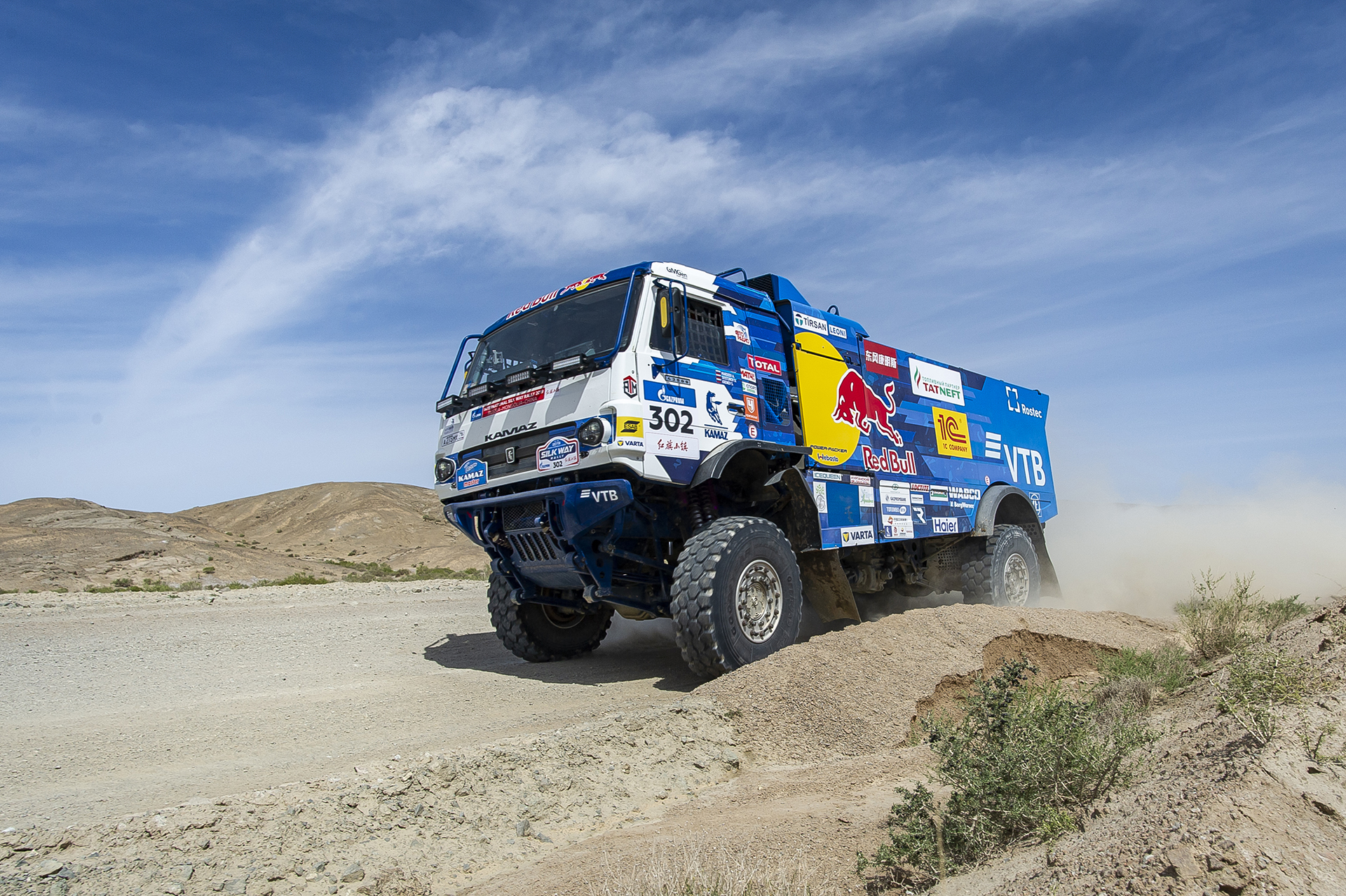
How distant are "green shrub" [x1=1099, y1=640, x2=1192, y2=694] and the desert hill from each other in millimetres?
16198

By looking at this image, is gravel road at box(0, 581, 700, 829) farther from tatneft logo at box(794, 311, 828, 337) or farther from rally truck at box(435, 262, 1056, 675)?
tatneft logo at box(794, 311, 828, 337)

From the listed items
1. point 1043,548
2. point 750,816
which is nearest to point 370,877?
point 750,816

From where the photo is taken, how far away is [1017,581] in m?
10.6

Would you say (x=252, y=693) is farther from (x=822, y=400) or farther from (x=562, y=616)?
(x=822, y=400)

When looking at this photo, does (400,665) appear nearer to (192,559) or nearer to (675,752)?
(675,752)

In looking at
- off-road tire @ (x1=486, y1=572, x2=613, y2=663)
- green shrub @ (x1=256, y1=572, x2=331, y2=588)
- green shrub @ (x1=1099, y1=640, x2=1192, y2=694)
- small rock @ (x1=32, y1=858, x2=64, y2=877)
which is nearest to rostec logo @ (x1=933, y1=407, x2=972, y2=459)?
green shrub @ (x1=1099, y1=640, x2=1192, y2=694)

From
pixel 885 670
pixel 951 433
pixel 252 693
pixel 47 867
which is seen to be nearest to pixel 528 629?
pixel 252 693

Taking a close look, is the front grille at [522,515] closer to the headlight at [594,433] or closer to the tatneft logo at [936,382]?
the headlight at [594,433]

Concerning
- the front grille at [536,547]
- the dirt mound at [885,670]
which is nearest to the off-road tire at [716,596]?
the dirt mound at [885,670]

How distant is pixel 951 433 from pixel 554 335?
18.9 feet

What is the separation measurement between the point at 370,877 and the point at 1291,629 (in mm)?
6170

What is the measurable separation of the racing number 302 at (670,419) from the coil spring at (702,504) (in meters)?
0.82

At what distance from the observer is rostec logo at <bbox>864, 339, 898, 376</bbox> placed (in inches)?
354

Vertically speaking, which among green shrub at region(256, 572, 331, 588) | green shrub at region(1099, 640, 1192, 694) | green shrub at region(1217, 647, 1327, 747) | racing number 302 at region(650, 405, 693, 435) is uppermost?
racing number 302 at region(650, 405, 693, 435)
